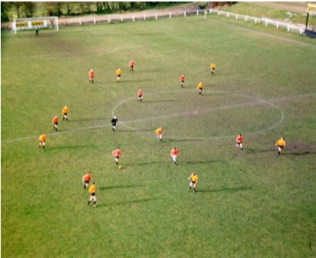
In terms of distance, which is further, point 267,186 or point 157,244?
point 267,186

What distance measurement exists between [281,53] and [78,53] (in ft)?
89.1

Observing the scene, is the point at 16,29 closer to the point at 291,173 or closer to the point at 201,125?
the point at 201,125

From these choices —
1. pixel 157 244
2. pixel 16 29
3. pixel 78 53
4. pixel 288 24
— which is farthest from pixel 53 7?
pixel 157 244

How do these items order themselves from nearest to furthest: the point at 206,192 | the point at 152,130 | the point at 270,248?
the point at 270,248 < the point at 206,192 < the point at 152,130

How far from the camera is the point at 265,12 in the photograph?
76750 mm

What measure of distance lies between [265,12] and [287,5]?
28.6ft

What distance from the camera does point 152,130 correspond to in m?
36.1

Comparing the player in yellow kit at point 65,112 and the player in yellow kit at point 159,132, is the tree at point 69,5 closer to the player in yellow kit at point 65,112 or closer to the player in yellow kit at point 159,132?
the player in yellow kit at point 65,112

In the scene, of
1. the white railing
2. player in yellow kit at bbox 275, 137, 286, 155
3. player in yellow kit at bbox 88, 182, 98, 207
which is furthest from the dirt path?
player in yellow kit at bbox 88, 182, 98, 207

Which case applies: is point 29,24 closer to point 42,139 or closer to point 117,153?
point 42,139

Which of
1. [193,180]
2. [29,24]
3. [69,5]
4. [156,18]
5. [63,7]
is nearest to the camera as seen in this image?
[193,180]

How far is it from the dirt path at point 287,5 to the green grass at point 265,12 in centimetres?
269

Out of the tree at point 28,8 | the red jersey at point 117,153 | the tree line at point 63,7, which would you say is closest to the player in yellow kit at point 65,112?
the red jersey at point 117,153

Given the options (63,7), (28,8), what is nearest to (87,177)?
(28,8)
